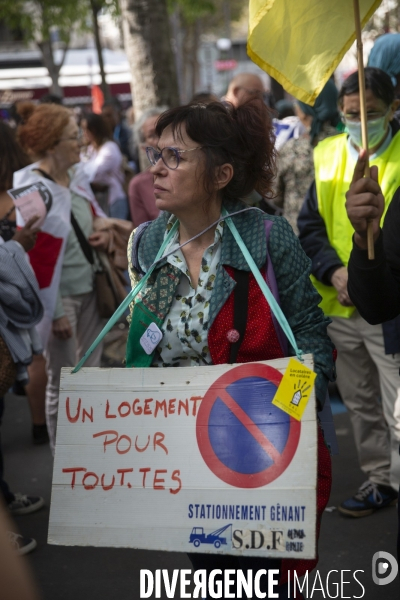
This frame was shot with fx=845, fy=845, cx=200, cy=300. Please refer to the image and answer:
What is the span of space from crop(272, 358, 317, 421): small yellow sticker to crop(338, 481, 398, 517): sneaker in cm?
237

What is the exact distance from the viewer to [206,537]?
233 cm

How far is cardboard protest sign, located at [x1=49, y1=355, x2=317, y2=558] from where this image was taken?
2301 millimetres

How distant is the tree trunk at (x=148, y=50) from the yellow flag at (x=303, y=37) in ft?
17.1

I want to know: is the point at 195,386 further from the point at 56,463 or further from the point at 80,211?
the point at 80,211

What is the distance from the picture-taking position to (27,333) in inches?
176

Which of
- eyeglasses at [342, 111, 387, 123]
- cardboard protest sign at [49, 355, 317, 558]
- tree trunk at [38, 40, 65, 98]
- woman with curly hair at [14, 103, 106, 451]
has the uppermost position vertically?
eyeglasses at [342, 111, 387, 123]

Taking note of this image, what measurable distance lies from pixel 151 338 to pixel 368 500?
2.27 metres

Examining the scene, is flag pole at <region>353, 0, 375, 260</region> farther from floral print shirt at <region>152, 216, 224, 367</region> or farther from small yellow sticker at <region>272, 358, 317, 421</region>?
floral print shirt at <region>152, 216, 224, 367</region>

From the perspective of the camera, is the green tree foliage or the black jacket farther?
the green tree foliage

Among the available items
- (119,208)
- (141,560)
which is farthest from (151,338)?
(119,208)

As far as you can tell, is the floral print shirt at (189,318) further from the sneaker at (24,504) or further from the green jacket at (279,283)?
the sneaker at (24,504)

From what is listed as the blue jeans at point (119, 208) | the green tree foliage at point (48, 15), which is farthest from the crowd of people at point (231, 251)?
the green tree foliage at point (48, 15)

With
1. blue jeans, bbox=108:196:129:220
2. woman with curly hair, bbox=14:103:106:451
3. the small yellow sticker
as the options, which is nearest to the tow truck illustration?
the small yellow sticker

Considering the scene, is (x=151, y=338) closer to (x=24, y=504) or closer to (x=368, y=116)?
(x=368, y=116)
